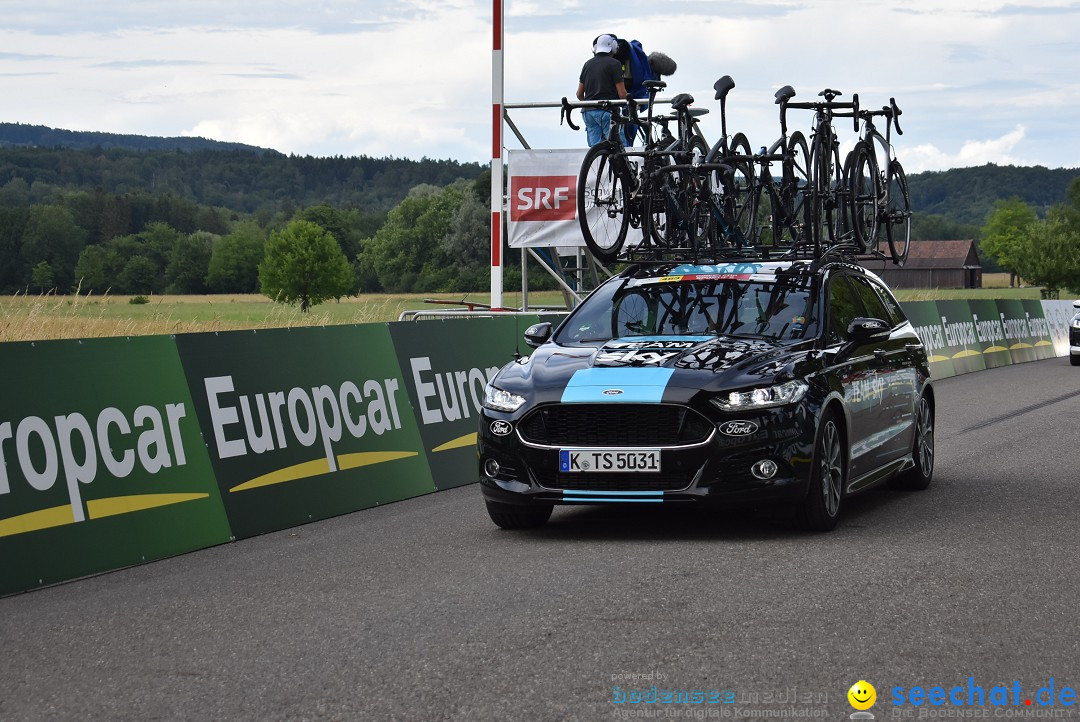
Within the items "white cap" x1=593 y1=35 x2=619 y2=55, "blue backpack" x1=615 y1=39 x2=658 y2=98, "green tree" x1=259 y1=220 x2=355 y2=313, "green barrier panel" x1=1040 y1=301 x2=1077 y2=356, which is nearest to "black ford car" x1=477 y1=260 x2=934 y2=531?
"white cap" x1=593 y1=35 x2=619 y2=55

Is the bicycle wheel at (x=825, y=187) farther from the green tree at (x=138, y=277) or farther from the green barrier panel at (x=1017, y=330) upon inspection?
the green tree at (x=138, y=277)

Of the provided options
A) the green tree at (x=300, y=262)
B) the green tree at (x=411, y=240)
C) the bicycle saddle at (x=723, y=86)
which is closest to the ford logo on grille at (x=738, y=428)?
the bicycle saddle at (x=723, y=86)

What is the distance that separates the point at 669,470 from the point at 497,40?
480 inches

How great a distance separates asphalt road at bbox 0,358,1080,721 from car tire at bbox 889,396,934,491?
3.45 feet

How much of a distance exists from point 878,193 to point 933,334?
13508 mm

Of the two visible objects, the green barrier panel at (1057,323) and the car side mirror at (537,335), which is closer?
the car side mirror at (537,335)

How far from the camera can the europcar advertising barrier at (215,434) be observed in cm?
811

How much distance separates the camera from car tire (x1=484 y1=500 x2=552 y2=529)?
9289 millimetres

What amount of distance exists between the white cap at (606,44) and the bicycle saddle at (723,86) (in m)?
3.83

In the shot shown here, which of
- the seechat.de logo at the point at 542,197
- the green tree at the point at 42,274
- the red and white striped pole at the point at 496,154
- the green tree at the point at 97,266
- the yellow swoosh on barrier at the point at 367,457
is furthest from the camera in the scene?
the green tree at the point at 97,266

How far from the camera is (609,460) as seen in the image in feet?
28.1

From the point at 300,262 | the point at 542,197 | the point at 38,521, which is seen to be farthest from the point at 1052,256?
the point at 38,521

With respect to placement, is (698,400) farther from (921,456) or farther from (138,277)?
(138,277)

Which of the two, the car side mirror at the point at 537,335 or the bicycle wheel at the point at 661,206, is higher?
the bicycle wheel at the point at 661,206
